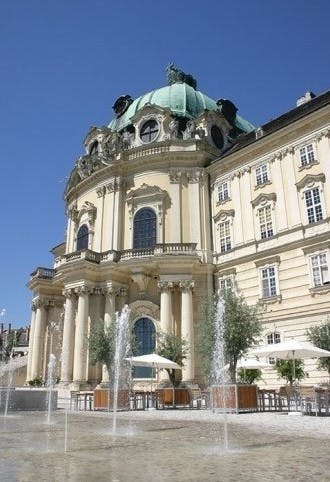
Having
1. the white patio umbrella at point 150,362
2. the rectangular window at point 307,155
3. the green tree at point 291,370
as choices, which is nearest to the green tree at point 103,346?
the white patio umbrella at point 150,362

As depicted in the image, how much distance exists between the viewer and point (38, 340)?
42.0 meters

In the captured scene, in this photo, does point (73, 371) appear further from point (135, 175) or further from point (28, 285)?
point (135, 175)

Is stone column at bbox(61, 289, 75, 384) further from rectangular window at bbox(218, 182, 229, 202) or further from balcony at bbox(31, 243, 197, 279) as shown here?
rectangular window at bbox(218, 182, 229, 202)

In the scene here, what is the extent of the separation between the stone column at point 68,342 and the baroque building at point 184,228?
0.30ft

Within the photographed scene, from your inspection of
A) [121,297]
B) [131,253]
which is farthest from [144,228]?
[121,297]

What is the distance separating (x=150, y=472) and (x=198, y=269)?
28.2 m

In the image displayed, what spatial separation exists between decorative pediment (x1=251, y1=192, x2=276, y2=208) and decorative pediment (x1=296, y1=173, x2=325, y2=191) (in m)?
2.17

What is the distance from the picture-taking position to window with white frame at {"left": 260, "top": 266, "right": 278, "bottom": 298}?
30484 millimetres

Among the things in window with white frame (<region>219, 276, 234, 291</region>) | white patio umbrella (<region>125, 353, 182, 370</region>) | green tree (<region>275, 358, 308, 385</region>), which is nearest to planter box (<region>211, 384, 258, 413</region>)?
green tree (<region>275, 358, 308, 385</region>)

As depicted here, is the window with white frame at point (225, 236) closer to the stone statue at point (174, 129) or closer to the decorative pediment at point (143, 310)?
the decorative pediment at point (143, 310)

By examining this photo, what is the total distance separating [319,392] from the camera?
19375mm

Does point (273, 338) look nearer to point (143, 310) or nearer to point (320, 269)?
point (320, 269)

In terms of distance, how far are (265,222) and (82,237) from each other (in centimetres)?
1803

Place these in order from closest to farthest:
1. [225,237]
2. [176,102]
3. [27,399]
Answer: [27,399]
[225,237]
[176,102]
